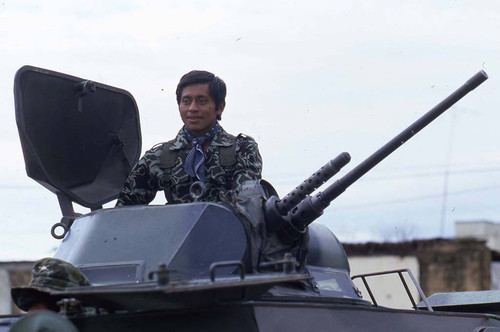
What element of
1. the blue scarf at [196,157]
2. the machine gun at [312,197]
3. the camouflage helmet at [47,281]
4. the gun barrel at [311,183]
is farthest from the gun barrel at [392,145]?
the camouflage helmet at [47,281]

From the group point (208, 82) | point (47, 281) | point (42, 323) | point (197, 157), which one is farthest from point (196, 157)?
point (42, 323)

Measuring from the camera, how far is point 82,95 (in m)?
9.33

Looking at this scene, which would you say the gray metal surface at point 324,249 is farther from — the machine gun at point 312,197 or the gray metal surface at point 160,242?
the gray metal surface at point 160,242

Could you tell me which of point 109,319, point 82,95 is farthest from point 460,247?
point 109,319

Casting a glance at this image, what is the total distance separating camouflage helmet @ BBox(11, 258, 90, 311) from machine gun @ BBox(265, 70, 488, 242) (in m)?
1.30

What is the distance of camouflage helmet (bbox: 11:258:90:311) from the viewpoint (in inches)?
275

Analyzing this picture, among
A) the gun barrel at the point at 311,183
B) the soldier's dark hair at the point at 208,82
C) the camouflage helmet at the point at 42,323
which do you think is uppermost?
the soldier's dark hair at the point at 208,82

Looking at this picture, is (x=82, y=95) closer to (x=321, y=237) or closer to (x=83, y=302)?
(x=321, y=237)

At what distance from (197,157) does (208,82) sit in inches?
22.6

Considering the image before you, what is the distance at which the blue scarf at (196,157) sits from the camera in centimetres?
838

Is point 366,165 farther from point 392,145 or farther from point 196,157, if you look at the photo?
point 196,157

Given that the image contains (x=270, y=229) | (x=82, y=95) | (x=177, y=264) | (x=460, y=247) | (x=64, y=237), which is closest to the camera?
(x=177, y=264)

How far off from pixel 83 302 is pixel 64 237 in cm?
160

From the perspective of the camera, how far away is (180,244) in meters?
7.38
